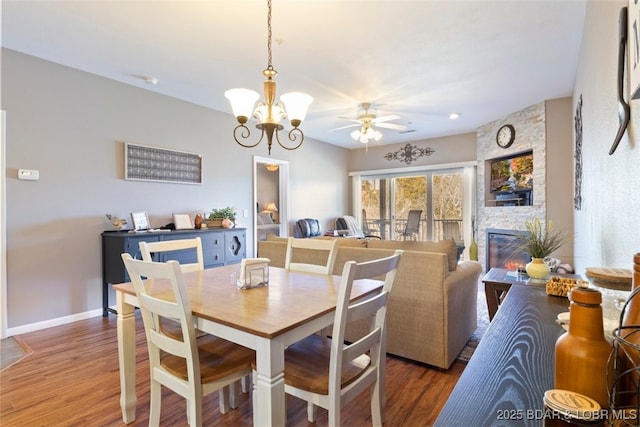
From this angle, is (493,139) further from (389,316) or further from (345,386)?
(345,386)

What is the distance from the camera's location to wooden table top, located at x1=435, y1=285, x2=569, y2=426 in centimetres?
58

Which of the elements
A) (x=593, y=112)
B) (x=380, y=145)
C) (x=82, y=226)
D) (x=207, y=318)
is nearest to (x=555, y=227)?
(x=593, y=112)

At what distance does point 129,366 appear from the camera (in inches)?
68.9

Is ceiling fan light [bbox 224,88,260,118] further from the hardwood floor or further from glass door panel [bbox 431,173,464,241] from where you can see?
glass door panel [bbox 431,173,464,241]

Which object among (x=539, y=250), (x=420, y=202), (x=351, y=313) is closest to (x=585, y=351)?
(x=351, y=313)

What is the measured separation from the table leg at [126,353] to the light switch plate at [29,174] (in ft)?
7.75

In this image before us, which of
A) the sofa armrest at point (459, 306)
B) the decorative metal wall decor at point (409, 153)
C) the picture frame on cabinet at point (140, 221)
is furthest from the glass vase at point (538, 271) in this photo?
the decorative metal wall decor at point (409, 153)

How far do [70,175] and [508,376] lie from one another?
418 cm

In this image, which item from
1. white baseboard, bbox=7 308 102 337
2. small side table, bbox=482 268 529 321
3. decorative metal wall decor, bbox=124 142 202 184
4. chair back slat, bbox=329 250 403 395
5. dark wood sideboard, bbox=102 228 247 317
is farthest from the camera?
decorative metal wall decor, bbox=124 142 202 184

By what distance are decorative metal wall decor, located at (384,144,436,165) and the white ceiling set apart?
104 inches

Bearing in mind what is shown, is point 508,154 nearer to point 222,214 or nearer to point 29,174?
point 222,214

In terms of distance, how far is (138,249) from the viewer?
136 inches

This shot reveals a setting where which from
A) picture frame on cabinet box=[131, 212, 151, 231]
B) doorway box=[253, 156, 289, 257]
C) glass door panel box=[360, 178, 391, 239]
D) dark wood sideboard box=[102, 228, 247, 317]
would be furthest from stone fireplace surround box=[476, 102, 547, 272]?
picture frame on cabinet box=[131, 212, 151, 231]

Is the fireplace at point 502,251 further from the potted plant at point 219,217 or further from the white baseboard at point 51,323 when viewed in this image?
the white baseboard at point 51,323
